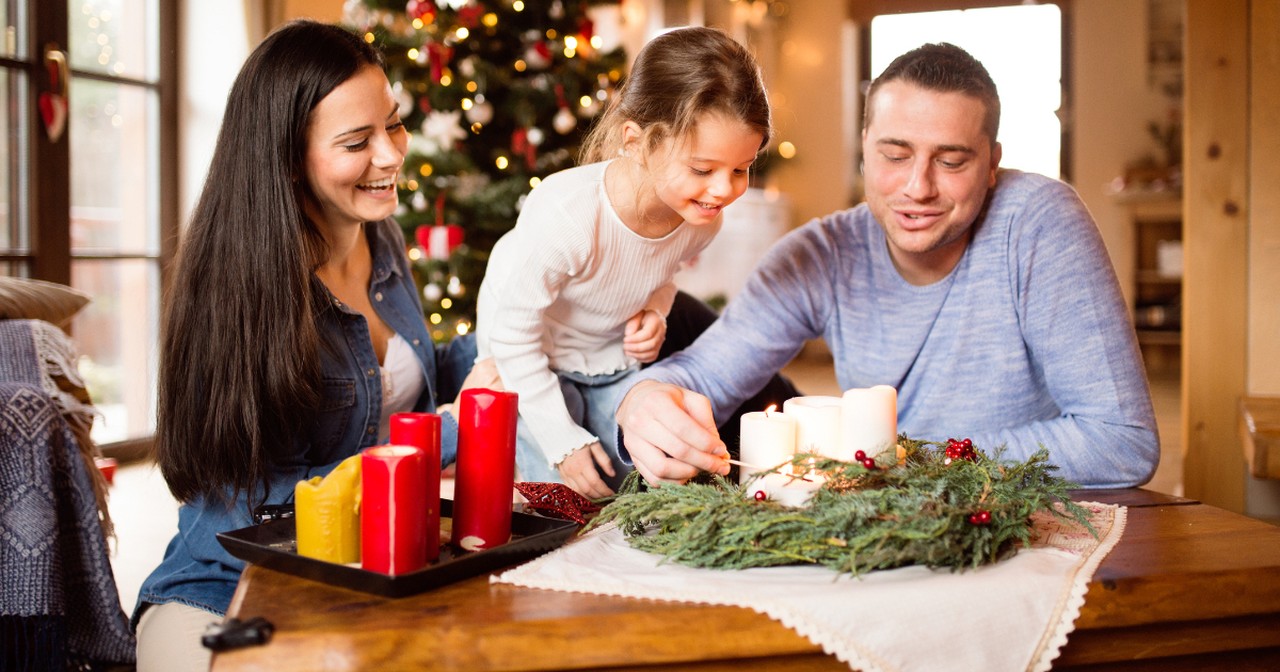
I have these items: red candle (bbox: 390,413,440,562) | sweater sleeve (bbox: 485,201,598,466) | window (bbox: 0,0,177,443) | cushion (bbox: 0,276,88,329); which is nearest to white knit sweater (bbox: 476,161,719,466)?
sweater sleeve (bbox: 485,201,598,466)

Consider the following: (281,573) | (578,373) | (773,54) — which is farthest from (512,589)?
(773,54)

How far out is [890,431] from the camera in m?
1.28

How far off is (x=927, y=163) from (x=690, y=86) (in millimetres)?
386

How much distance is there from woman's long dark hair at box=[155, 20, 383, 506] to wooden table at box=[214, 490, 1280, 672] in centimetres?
52

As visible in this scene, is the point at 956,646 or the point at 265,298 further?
the point at 265,298

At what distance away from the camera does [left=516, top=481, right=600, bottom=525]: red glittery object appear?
4.42 ft

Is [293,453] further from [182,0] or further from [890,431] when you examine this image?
[182,0]

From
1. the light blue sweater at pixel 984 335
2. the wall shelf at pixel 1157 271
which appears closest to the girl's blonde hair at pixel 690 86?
the light blue sweater at pixel 984 335

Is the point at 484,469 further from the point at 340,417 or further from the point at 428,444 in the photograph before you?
the point at 340,417

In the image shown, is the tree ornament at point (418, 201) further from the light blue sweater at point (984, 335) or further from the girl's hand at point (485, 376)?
the light blue sweater at point (984, 335)

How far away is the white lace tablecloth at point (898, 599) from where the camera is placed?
3.34 feet

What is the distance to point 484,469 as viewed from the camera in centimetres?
119

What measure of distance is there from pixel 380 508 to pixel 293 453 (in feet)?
2.30

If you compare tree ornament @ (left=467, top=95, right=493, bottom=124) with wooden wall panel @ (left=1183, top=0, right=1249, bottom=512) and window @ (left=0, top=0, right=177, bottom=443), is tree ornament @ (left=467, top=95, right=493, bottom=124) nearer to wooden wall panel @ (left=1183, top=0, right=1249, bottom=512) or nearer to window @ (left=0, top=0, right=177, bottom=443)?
window @ (left=0, top=0, right=177, bottom=443)
